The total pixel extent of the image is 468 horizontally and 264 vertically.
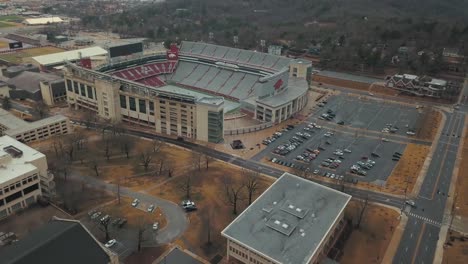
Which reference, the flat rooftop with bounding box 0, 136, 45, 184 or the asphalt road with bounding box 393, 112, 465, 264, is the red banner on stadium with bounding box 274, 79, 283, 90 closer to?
the asphalt road with bounding box 393, 112, 465, 264

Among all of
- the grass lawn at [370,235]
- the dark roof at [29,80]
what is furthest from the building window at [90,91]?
the grass lawn at [370,235]

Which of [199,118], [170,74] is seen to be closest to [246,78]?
[170,74]

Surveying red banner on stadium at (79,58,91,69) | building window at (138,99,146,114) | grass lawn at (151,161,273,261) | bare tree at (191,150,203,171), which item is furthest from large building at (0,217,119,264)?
red banner on stadium at (79,58,91,69)

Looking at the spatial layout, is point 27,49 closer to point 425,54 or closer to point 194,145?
point 194,145

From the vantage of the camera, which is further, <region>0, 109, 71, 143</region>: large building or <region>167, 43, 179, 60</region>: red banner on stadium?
<region>167, 43, 179, 60</region>: red banner on stadium

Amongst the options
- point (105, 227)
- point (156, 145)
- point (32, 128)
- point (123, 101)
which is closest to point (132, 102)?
point (123, 101)

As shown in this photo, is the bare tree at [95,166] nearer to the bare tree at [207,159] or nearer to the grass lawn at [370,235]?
the bare tree at [207,159]
